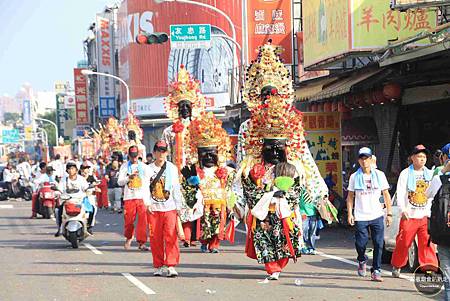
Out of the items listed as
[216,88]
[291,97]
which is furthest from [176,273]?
[216,88]

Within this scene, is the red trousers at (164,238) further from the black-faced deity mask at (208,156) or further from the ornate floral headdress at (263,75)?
the black-faced deity mask at (208,156)

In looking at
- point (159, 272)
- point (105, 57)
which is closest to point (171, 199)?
point (159, 272)

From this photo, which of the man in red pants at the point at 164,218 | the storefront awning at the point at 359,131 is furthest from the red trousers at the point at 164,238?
the storefront awning at the point at 359,131


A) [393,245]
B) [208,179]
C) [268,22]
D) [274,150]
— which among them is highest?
[268,22]

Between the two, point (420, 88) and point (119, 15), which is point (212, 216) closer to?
point (420, 88)

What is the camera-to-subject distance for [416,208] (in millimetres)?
12094

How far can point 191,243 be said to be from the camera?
17328 mm

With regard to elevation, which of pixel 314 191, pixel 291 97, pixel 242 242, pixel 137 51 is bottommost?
pixel 242 242

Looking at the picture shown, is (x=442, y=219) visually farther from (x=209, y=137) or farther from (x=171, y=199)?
(x=209, y=137)

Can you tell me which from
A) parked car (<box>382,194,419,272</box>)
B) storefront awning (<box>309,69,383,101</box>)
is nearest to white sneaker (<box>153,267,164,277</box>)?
parked car (<box>382,194,419,272</box>)

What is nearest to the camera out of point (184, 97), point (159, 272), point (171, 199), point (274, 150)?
point (274, 150)

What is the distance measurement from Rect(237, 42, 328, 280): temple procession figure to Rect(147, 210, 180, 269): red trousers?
100cm

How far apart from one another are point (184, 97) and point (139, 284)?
7.63 m

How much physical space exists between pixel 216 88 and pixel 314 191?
44671 mm
